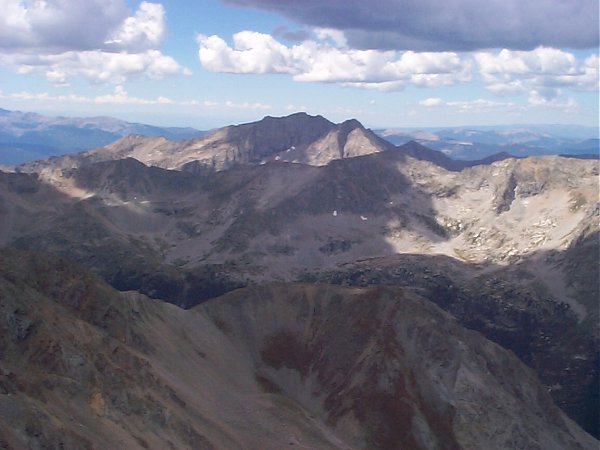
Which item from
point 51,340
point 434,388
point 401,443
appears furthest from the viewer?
point 434,388

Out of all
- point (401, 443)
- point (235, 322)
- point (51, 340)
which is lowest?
point (401, 443)

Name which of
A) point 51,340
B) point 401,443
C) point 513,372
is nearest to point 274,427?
point 401,443

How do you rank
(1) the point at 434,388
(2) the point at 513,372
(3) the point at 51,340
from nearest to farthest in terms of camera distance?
(3) the point at 51,340, (1) the point at 434,388, (2) the point at 513,372

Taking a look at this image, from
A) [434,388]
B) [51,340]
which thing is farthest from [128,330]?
[434,388]

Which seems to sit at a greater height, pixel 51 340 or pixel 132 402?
pixel 51 340

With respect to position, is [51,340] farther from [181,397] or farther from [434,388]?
[434,388]

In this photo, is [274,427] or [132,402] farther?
[274,427]
